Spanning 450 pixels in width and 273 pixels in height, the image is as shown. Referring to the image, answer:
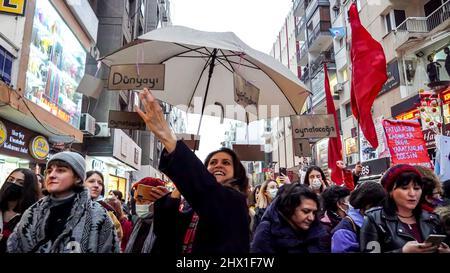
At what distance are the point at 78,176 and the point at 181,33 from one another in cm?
167

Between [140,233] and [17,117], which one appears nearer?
[140,233]

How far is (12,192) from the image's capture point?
332 centimetres

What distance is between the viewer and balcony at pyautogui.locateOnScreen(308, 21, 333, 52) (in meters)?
25.3

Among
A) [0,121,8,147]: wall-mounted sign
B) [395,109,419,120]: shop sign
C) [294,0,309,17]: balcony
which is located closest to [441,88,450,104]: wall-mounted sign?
[395,109,419,120]: shop sign

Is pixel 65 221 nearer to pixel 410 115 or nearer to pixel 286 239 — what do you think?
pixel 286 239

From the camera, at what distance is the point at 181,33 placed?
3.25 metres

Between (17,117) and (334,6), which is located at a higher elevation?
(334,6)

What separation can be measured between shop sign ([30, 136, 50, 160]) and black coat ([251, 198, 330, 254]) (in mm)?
10586

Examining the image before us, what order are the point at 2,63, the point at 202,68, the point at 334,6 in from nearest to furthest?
the point at 202,68 → the point at 2,63 → the point at 334,6

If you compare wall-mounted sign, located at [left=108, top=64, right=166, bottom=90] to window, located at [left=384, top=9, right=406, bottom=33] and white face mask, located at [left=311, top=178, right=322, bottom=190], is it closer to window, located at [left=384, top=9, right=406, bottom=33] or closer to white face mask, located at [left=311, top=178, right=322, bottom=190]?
white face mask, located at [left=311, top=178, right=322, bottom=190]

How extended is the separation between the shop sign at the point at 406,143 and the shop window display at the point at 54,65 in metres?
9.94
